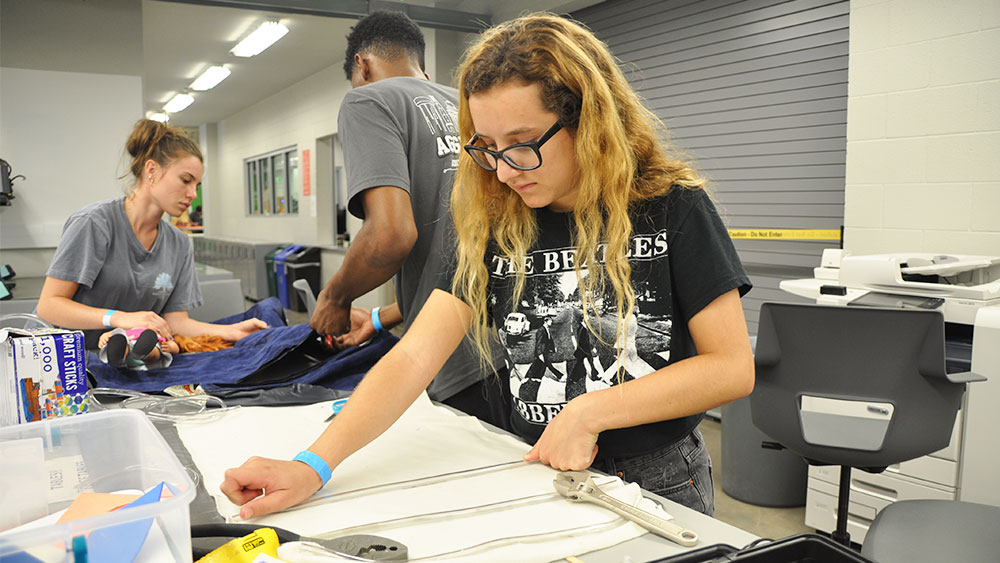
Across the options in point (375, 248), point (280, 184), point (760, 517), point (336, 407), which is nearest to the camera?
point (336, 407)

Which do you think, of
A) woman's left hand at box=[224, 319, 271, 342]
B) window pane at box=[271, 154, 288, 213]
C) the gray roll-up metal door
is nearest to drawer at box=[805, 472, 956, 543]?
the gray roll-up metal door

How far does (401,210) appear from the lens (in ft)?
5.80

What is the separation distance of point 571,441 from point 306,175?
860 centimetres

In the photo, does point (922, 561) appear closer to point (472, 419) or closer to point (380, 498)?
point (472, 419)

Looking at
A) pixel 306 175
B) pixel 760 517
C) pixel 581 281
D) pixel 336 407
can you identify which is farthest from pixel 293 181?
pixel 581 281

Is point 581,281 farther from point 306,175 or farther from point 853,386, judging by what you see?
→ point 306,175

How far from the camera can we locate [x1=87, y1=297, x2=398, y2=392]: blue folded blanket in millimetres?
1709

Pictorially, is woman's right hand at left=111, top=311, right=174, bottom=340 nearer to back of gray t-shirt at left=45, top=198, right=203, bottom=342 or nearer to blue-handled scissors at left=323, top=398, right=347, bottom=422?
back of gray t-shirt at left=45, top=198, right=203, bottom=342

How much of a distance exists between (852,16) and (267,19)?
5044 millimetres

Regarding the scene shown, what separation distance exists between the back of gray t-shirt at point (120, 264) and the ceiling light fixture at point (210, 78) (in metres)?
6.97

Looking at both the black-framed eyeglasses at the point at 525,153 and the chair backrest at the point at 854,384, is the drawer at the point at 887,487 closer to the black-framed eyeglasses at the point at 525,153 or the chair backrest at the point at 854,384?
the chair backrest at the point at 854,384

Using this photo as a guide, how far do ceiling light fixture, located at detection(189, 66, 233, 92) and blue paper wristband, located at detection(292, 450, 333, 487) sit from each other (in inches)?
340

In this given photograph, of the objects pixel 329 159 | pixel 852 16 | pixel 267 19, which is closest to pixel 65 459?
pixel 852 16

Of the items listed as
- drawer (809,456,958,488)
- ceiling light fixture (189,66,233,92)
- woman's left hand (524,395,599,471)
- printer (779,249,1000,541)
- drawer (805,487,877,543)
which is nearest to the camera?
woman's left hand (524,395,599,471)
